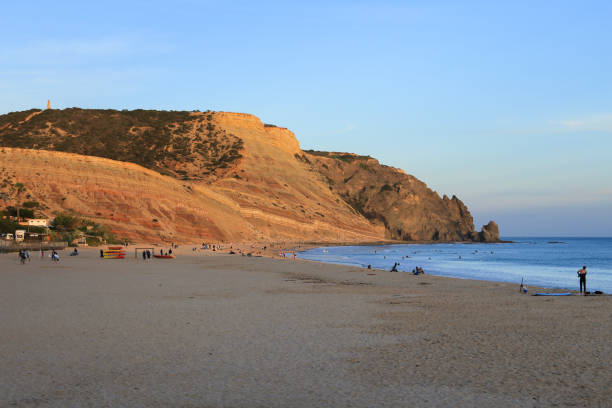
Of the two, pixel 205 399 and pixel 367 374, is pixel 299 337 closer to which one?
pixel 367 374

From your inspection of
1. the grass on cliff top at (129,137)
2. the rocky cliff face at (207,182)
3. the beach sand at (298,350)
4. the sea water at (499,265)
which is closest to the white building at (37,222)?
the rocky cliff face at (207,182)

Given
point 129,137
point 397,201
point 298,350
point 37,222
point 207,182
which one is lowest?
point 298,350

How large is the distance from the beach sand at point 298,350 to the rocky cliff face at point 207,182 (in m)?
58.1

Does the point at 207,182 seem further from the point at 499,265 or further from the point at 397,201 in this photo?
the point at 499,265

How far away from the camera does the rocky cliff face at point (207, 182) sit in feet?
251

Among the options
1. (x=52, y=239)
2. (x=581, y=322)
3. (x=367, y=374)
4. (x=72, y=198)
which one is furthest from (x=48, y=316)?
(x=72, y=198)

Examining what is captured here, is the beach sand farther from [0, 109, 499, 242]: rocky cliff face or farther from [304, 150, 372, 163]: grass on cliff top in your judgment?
[304, 150, 372, 163]: grass on cliff top

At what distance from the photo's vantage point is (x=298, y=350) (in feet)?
34.7

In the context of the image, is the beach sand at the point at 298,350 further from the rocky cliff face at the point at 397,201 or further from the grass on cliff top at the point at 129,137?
the rocky cliff face at the point at 397,201

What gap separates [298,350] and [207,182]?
9761 centimetres

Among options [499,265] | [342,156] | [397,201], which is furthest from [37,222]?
[342,156]

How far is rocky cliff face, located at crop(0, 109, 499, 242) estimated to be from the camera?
7638cm

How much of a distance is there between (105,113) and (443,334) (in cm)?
13069

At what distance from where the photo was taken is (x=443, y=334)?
12.4 metres
